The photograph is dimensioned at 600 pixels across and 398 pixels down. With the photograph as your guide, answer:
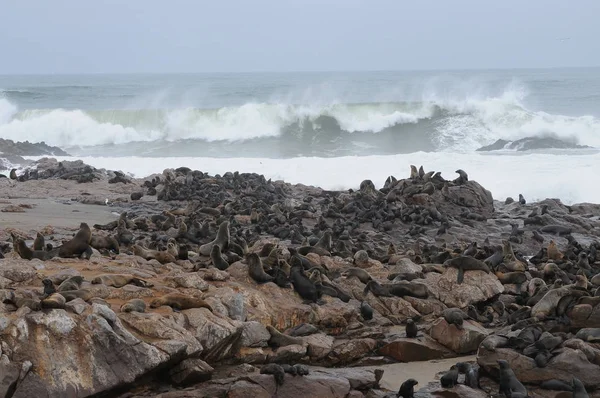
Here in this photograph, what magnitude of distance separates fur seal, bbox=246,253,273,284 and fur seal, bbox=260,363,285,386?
9.68ft

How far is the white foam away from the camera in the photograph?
89.4 feet

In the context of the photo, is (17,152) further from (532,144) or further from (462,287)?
(462,287)

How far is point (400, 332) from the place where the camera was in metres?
11.0

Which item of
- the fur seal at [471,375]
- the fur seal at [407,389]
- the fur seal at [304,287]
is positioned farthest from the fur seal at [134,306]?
the fur seal at [471,375]

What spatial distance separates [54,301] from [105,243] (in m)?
5.66

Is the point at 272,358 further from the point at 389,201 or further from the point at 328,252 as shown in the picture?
the point at 389,201

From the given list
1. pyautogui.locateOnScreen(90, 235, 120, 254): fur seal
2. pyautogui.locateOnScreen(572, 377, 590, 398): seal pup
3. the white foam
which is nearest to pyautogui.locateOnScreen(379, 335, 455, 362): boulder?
pyautogui.locateOnScreen(572, 377, 590, 398): seal pup

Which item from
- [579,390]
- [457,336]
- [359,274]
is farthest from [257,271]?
[579,390]

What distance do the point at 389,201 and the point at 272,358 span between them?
39.0 feet

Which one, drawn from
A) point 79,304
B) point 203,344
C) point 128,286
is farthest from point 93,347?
point 128,286

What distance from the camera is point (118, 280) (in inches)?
402

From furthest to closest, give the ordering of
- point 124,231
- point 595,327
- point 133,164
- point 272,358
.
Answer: point 133,164, point 124,231, point 595,327, point 272,358

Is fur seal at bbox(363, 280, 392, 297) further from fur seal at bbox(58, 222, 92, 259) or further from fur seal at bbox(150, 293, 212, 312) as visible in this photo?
fur seal at bbox(58, 222, 92, 259)

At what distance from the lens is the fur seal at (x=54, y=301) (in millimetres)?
8164
